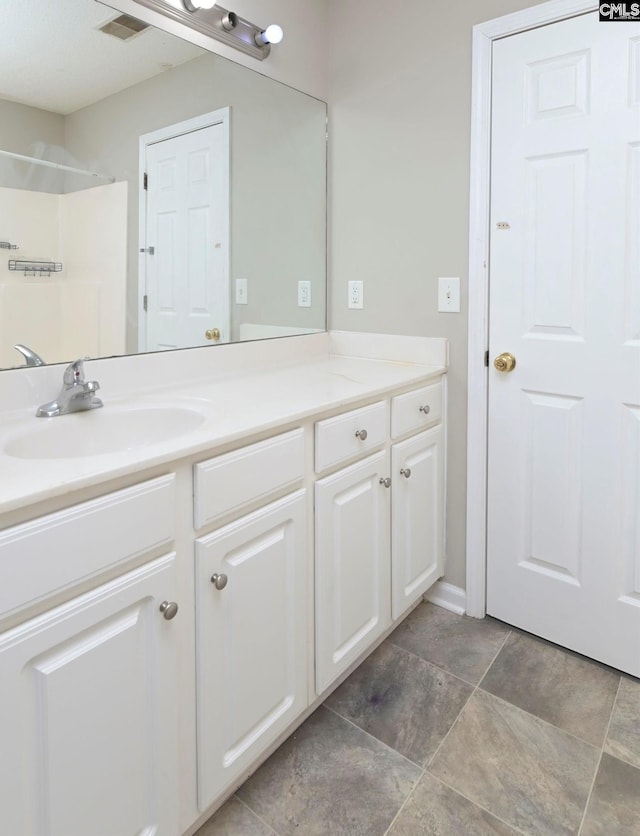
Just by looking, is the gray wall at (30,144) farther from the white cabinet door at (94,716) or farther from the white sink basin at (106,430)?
the white cabinet door at (94,716)

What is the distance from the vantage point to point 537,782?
4.38 feet

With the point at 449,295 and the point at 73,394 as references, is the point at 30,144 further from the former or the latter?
the point at 449,295

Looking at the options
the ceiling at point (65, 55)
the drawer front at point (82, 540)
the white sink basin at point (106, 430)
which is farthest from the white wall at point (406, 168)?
the drawer front at point (82, 540)

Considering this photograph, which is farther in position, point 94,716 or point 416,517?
point 416,517

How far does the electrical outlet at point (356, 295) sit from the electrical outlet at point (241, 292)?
440 millimetres

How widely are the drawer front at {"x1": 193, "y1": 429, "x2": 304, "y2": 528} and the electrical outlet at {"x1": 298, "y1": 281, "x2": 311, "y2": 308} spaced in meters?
0.97

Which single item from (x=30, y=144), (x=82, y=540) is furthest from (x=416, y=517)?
(x=30, y=144)

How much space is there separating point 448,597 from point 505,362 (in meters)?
0.88

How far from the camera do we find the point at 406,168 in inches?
77.9

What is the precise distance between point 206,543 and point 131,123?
1140mm

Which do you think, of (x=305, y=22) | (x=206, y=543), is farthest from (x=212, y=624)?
(x=305, y=22)

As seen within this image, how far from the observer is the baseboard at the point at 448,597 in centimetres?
204

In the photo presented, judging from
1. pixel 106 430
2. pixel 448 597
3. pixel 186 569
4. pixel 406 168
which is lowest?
pixel 448 597

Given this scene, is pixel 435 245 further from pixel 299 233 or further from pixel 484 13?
pixel 484 13
